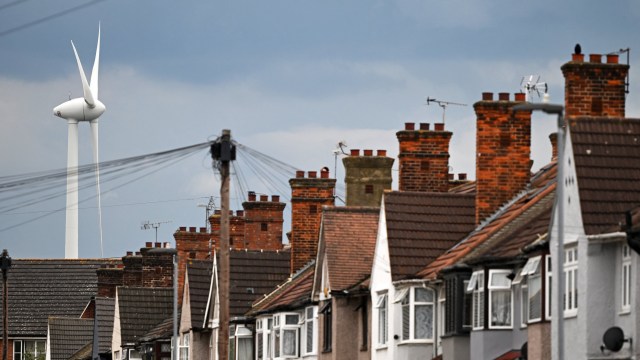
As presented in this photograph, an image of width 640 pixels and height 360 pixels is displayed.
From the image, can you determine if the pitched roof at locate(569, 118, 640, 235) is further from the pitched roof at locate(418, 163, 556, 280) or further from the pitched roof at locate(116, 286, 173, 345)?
the pitched roof at locate(116, 286, 173, 345)

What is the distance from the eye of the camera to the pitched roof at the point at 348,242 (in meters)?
57.5

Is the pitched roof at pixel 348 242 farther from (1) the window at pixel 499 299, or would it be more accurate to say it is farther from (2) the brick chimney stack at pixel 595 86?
(2) the brick chimney stack at pixel 595 86

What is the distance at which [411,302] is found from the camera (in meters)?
50.2

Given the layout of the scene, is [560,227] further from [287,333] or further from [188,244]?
[188,244]

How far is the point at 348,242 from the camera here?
190 feet

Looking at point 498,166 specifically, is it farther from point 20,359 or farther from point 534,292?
point 20,359

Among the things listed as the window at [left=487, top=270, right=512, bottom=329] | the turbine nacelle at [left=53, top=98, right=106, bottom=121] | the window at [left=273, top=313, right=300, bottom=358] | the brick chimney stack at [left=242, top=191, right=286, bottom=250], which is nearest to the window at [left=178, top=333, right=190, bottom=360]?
the brick chimney stack at [left=242, top=191, right=286, bottom=250]

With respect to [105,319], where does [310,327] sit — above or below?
above

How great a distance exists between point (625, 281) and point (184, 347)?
44.6m

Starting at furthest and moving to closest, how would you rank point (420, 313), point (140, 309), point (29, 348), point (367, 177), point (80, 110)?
point (80, 110), point (29, 348), point (140, 309), point (367, 177), point (420, 313)

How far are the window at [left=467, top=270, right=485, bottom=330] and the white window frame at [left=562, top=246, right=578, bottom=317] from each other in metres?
4.77

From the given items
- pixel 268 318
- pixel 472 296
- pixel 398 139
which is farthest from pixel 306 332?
pixel 472 296

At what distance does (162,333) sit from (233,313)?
50.8ft

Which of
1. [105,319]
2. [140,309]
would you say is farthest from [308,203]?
[105,319]
